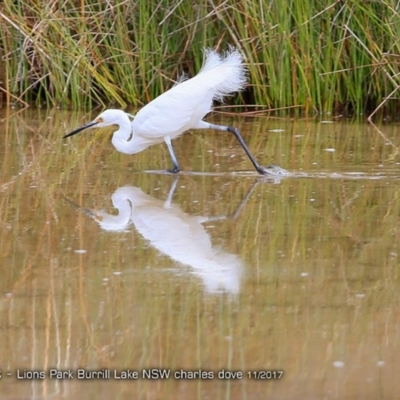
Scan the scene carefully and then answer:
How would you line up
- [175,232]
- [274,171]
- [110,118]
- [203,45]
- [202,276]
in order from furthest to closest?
[203,45] → [110,118] → [274,171] → [175,232] → [202,276]

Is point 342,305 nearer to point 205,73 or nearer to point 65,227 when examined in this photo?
point 65,227

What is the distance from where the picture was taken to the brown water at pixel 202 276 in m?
2.88

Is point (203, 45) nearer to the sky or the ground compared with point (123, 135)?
nearer to the sky

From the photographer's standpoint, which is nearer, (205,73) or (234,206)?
(234,206)

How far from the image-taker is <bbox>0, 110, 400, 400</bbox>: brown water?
2.88 metres

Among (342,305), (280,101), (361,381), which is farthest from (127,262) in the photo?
(280,101)

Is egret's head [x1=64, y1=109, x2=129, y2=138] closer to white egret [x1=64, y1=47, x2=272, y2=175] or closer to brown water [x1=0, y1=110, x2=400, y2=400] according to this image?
white egret [x1=64, y1=47, x2=272, y2=175]

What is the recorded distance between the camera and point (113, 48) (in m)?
7.87

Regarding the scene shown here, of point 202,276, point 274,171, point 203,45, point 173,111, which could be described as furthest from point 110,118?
point 202,276

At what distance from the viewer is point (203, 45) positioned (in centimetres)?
788

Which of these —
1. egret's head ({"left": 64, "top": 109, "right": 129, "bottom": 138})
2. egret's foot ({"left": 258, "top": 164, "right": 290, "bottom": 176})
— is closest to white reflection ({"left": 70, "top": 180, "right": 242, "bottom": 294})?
egret's foot ({"left": 258, "top": 164, "right": 290, "bottom": 176})

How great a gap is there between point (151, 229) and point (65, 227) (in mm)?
401

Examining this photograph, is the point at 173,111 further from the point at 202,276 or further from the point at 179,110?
the point at 202,276

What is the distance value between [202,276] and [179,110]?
7.17 ft
